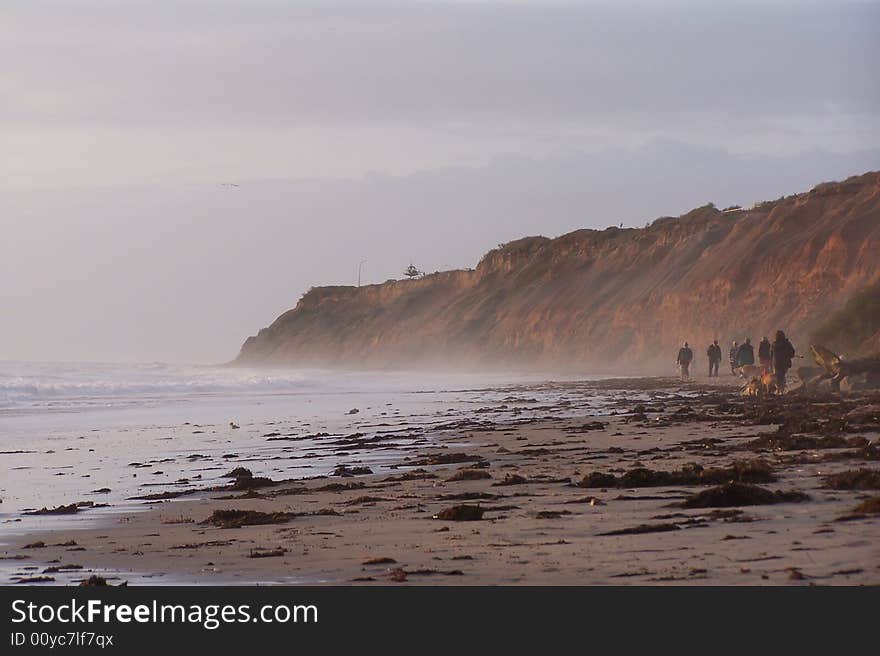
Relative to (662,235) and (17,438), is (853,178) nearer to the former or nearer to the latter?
(662,235)

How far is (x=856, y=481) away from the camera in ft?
34.0

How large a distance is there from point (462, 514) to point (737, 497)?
6.86ft

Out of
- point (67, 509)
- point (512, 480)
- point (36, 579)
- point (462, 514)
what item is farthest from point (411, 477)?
point (36, 579)

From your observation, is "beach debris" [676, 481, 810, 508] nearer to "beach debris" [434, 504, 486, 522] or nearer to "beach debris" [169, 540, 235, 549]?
"beach debris" [434, 504, 486, 522]

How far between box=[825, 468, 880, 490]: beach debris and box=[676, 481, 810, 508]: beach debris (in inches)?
22.6

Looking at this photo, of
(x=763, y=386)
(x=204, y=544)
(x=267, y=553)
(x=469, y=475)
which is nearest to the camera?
(x=267, y=553)

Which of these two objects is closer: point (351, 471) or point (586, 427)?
point (351, 471)

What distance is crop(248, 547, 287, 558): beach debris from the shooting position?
8859mm

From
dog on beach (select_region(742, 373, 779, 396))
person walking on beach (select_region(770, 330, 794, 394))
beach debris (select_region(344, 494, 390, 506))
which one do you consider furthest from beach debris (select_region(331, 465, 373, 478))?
person walking on beach (select_region(770, 330, 794, 394))

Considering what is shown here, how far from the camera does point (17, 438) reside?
23.1m

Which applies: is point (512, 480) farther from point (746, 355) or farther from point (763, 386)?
point (746, 355)

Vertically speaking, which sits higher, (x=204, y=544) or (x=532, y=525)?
(x=532, y=525)

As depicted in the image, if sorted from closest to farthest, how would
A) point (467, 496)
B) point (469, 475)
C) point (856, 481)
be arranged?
1. point (856, 481)
2. point (467, 496)
3. point (469, 475)
